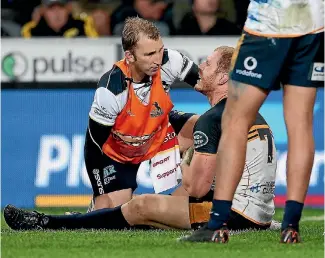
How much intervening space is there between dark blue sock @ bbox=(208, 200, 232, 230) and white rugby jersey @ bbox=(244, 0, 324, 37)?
3.50 feet

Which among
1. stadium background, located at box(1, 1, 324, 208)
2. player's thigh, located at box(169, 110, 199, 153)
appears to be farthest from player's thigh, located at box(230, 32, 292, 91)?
stadium background, located at box(1, 1, 324, 208)

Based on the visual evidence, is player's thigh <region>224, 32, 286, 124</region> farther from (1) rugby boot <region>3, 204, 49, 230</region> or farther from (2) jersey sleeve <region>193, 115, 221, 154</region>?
(1) rugby boot <region>3, 204, 49, 230</region>

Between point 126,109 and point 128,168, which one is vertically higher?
point 126,109

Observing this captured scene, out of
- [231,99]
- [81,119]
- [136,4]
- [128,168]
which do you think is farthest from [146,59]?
[136,4]

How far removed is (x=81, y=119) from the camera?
1321 cm

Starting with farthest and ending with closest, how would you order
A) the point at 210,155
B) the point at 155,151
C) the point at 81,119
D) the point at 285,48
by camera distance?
1. the point at 81,119
2. the point at 155,151
3. the point at 210,155
4. the point at 285,48

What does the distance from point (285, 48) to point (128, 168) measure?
3.13 metres

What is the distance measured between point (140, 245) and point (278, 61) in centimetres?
142

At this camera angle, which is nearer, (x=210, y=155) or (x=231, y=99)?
(x=231, y=99)

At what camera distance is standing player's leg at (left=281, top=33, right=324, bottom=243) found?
7164mm

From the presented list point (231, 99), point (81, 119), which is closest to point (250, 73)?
point (231, 99)

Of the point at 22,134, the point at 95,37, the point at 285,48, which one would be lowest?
the point at 22,134

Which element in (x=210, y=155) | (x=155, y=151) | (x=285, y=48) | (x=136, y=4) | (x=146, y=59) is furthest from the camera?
(x=136, y=4)

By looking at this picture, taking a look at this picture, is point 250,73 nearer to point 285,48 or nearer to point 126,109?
point 285,48
